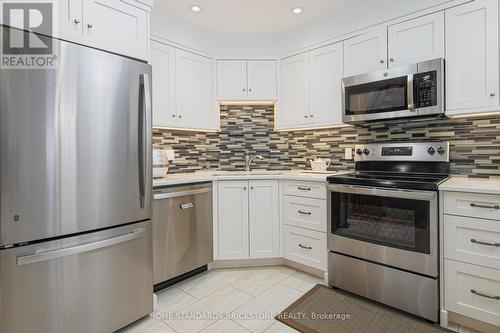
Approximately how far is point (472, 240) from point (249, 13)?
8.32ft

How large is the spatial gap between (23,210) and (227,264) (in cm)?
179

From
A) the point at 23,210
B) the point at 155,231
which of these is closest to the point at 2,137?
the point at 23,210

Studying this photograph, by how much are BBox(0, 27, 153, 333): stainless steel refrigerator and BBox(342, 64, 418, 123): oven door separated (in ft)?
5.61

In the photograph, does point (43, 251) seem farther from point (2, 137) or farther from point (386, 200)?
point (386, 200)

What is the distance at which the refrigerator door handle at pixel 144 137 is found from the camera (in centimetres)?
178

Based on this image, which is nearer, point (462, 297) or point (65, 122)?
point (65, 122)

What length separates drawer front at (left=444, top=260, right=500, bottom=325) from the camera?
1.60 meters

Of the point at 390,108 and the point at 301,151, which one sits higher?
the point at 390,108

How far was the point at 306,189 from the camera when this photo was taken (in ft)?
8.08

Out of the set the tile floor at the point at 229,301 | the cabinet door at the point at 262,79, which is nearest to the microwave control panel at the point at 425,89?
the cabinet door at the point at 262,79

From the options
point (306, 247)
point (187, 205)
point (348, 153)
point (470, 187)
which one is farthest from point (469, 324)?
point (187, 205)

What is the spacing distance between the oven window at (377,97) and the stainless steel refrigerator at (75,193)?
1.72m

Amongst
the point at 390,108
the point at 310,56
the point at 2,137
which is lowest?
the point at 2,137

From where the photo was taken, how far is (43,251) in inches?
54.3
